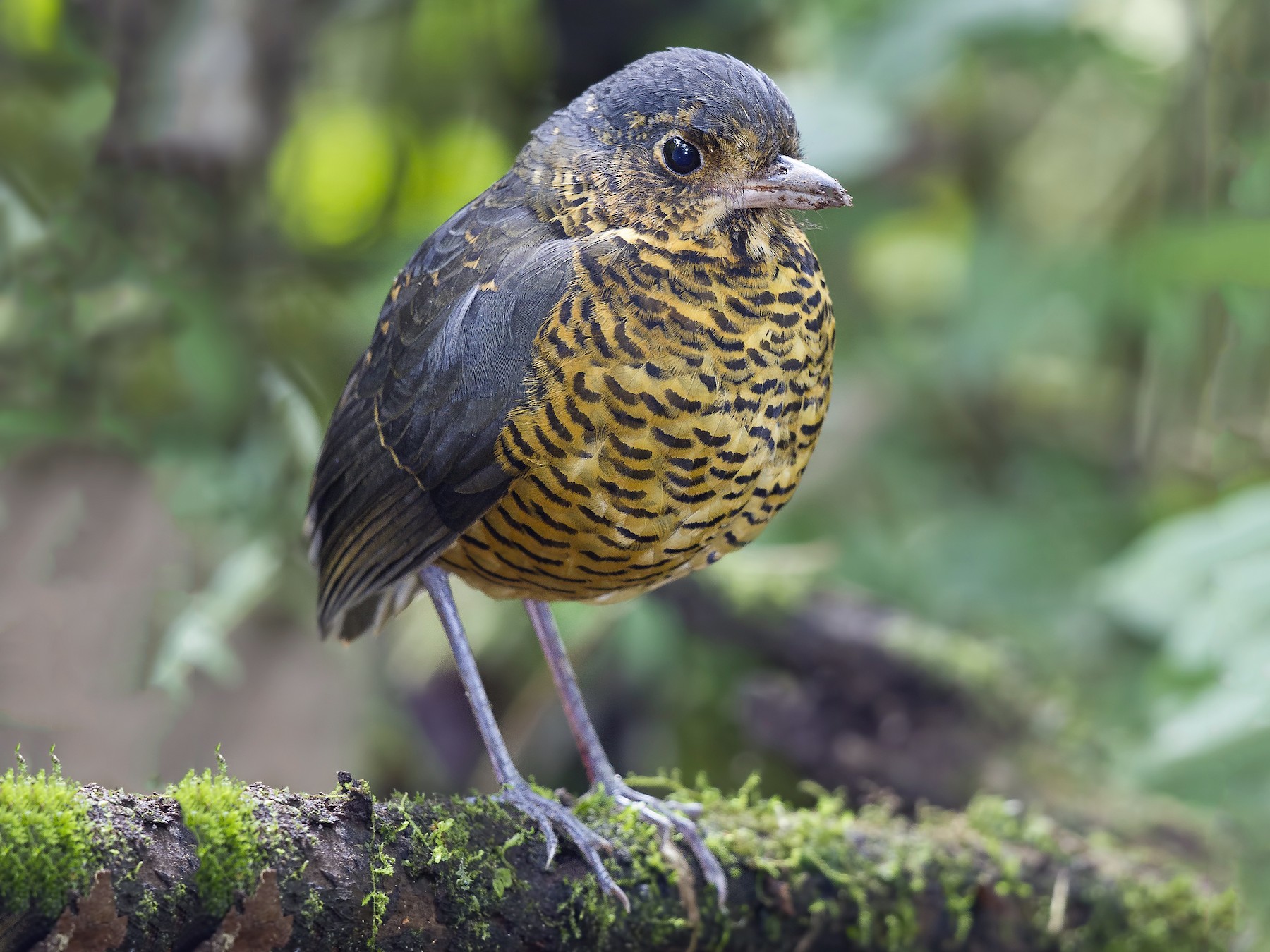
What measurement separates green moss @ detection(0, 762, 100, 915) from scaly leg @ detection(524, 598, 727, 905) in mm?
1229

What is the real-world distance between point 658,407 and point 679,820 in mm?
895

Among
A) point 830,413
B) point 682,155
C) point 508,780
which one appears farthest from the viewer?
point 830,413

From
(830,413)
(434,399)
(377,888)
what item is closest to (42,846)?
(377,888)

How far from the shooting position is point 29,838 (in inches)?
68.2

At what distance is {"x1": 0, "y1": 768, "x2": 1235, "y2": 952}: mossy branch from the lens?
5.90ft

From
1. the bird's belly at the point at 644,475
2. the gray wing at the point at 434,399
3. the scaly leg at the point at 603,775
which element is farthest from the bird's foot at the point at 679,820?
the gray wing at the point at 434,399

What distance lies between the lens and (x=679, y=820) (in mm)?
2742

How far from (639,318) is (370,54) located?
3.43 meters

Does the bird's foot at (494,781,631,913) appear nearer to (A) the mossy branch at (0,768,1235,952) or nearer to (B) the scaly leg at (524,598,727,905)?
(A) the mossy branch at (0,768,1235,952)

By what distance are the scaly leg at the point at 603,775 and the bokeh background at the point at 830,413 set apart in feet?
3.74

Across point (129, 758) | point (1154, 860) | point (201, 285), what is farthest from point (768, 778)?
point (201, 285)

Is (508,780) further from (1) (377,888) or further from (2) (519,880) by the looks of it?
(1) (377,888)

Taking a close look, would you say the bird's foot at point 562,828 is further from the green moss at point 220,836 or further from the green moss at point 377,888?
the green moss at point 220,836

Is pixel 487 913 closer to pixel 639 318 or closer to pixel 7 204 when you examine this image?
pixel 639 318
